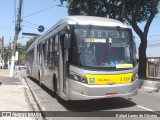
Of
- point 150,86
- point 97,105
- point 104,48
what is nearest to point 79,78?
point 104,48

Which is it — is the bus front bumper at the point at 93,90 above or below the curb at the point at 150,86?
above

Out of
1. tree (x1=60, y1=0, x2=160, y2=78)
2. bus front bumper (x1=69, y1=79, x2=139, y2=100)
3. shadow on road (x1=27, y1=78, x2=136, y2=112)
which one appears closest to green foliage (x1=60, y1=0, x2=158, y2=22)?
tree (x1=60, y1=0, x2=160, y2=78)

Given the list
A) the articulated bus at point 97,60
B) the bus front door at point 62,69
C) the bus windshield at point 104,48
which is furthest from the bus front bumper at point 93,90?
the bus front door at point 62,69

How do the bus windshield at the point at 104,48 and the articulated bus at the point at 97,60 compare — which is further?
the bus windshield at the point at 104,48

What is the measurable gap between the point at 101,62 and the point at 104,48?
0.52 m

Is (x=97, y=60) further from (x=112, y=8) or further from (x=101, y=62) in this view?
(x=112, y=8)

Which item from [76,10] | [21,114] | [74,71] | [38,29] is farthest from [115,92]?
[38,29]

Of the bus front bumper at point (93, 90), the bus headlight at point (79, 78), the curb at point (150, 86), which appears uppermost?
the bus headlight at point (79, 78)

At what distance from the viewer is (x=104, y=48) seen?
12.7m

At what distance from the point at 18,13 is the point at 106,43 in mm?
23477

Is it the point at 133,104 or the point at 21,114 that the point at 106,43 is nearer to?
the point at 133,104

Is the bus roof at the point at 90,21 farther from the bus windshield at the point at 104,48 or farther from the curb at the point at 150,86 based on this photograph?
the curb at the point at 150,86

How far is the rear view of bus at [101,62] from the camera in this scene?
40.1 ft

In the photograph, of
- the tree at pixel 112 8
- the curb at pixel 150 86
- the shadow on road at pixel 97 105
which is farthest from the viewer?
the tree at pixel 112 8
